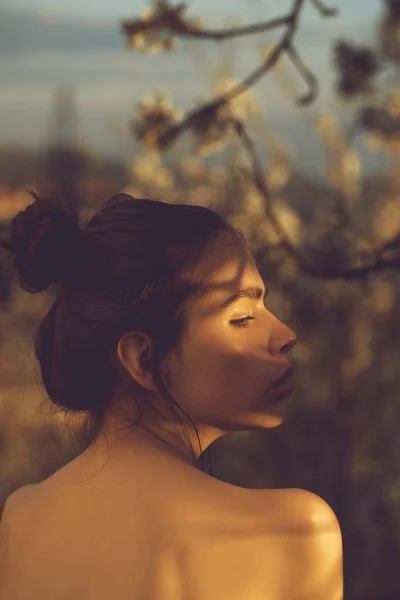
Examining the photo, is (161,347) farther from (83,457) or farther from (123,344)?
(83,457)

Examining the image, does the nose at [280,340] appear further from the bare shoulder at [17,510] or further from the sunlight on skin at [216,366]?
the bare shoulder at [17,510]

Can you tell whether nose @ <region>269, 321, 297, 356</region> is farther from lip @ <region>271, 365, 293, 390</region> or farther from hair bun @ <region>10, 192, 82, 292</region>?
hair bun @ <region>10, 192, 82, 292</region>

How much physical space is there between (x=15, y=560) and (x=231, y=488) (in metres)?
0.31

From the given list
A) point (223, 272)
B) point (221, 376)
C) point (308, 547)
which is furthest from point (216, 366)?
point (308, 547)

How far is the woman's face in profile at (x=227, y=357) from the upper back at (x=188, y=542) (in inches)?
3.7

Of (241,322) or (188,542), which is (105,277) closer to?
(241,322)

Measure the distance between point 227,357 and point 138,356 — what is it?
11 centimetres

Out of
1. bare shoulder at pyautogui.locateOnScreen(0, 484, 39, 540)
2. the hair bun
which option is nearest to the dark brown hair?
the hair bun

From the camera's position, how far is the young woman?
3.77ft

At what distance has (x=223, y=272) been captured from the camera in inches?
50.4

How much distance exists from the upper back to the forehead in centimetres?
→ 21

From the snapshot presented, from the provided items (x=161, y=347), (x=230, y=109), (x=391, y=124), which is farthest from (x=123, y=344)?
(x=230, y=109)

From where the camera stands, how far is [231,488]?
1173 mm

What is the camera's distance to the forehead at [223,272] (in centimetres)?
127
